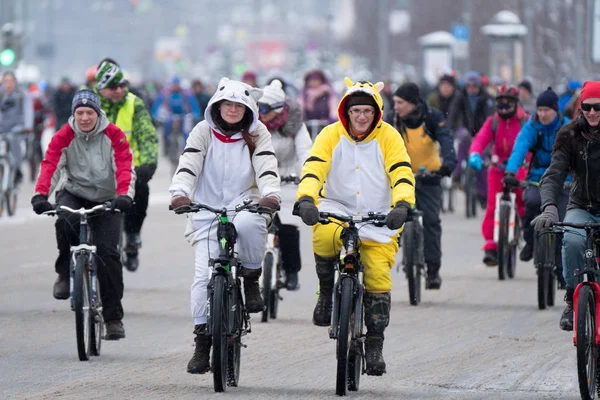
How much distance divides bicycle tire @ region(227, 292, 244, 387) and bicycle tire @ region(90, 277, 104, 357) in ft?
4.57

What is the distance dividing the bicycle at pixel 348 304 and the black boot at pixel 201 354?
0.74 meters

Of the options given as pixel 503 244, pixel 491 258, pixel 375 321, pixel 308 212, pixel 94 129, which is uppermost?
pixel 94 129

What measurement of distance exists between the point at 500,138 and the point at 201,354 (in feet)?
21.9

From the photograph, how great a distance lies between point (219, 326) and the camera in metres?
8.77

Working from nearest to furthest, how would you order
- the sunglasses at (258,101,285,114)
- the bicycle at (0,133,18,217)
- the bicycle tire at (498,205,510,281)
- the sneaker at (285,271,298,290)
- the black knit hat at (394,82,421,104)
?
the sunglasses at (258,101,285,114) < the sneaker at (285,271,298,290) < the black knit hat at (394,82,421,104) < the bicycle tire at (498,205,510,281) < the bicycle at (0,133,18,217)

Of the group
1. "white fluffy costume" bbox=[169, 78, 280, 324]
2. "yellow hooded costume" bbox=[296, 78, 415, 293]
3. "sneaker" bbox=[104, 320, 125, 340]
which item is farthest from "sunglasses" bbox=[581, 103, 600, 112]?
"sneaker" bbox=[104, 320, 125, 340]

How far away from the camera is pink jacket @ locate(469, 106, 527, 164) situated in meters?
15.2

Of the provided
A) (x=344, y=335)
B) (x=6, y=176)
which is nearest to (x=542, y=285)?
(x=344, y=335)

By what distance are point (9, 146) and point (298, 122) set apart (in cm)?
948

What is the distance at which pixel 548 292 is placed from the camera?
1338cm

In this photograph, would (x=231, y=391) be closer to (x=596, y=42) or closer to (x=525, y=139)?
(x=525, y=139)

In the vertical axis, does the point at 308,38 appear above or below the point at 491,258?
above

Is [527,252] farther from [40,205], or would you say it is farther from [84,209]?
[40,205]

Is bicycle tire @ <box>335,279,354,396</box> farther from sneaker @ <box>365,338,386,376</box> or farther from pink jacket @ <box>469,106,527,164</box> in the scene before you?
pink jacket @ <box>469,106,527,164</box>
